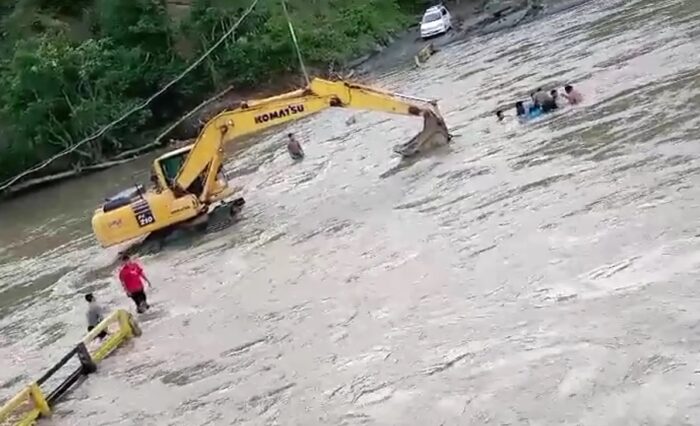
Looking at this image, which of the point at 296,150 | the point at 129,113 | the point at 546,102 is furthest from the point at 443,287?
the point at 129,113

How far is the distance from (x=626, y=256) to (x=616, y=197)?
3.09 metres

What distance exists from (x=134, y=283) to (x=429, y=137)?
32.4 feet

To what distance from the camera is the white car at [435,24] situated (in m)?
59.8

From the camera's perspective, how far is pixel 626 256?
14961 millimetres

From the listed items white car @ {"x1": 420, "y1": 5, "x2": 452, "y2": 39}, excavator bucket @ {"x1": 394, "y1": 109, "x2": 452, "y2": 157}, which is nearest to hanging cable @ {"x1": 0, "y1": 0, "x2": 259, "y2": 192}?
white car @ {"x1": 420, "y1": 5, "x2": 452, "y2": 39}

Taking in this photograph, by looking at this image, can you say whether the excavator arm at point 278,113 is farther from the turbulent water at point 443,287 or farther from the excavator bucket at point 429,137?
the turbulent water at point 443,287

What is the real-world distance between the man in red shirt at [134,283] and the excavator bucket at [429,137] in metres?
9.18

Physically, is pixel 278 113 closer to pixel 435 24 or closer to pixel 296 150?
pixel 296 150

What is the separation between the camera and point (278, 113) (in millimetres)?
25906

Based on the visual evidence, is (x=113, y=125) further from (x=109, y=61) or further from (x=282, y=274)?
(x=282, y=274)

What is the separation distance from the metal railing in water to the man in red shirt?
1044 millimetres

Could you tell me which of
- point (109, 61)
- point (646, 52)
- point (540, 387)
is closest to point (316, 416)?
point (540, 387)

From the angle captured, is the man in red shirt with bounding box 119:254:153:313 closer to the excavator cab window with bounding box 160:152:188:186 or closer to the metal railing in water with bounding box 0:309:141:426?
the metal railing in water with bounding box 0:309:141:426

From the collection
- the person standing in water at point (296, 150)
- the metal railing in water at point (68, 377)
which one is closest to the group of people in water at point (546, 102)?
the person standing in water at point (296, 150)
